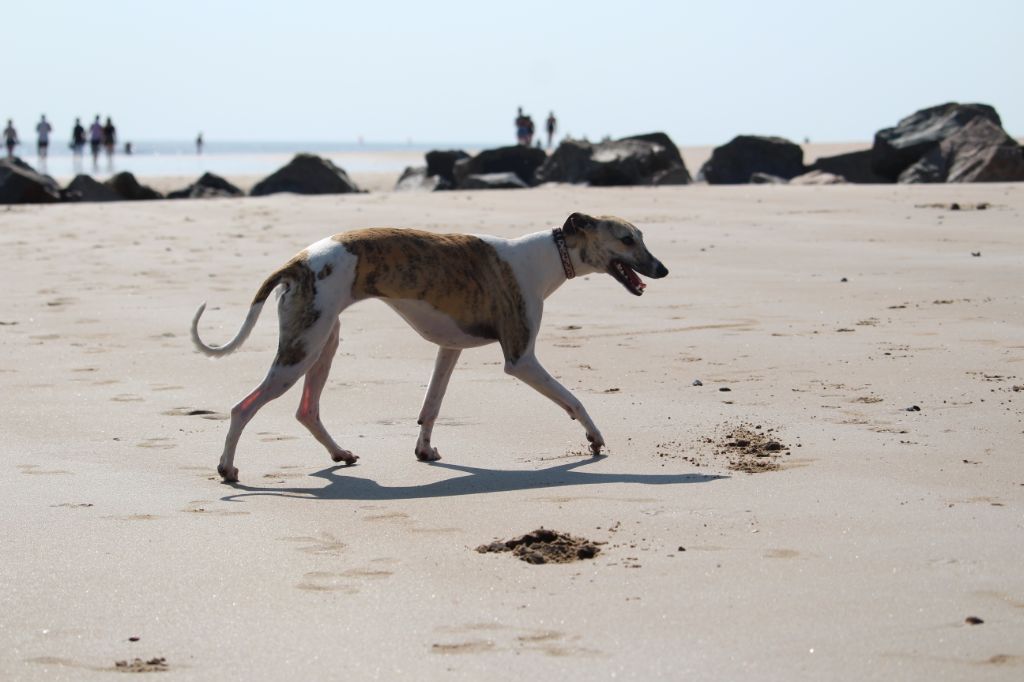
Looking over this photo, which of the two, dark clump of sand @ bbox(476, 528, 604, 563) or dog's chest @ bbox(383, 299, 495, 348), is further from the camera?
dog's chest @ bbox(383, 299, 495, 348)

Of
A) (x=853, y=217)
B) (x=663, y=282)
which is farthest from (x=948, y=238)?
(x=663, y=282)

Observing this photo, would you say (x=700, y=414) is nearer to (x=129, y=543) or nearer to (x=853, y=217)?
(x=129, y=543)

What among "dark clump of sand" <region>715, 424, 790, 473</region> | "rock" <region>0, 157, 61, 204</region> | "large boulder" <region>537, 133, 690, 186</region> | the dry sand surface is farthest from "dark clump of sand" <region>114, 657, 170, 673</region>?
"large boulder" <region>537, 133, 690, 186</region>

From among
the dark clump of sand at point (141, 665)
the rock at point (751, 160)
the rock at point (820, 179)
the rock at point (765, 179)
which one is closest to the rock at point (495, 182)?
the rock at point (765, 179)

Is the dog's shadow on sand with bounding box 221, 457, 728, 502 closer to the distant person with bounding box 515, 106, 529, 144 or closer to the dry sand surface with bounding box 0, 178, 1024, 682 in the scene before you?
the dry sand surface with bounding box 0, 178, 1024, 682

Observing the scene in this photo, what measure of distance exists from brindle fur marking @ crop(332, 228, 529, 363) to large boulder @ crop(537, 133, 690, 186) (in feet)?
66.2

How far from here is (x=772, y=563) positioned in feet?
15.5

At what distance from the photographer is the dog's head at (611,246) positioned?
23.5 feet

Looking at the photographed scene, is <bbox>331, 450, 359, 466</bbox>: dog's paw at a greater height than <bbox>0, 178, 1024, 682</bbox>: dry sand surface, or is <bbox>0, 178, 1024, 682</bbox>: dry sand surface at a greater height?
<bbox>0, 178, 1024, 682</bbox>: dry sand surface

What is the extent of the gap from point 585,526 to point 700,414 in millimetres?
2138

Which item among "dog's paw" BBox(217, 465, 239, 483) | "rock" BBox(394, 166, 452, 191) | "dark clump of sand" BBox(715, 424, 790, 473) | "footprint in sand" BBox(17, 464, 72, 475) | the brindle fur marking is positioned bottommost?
"footprint in sand" BBox(17, 464, 72, 475)

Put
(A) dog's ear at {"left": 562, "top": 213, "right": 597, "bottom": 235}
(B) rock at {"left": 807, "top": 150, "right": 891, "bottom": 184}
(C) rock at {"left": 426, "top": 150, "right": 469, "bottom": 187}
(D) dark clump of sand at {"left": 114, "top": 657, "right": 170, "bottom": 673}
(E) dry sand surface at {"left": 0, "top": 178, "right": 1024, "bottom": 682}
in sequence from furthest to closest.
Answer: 1. (C) rock at {"left": 426, "top": 150, "right": 469, "bottom": 187}
2. (B) rock at {"left": 807, "top": 150, "right": 891, "bottom": 184}
3. (A) dog's ear at {"left": 562, "top": 213, "right": 597, "bottom": 235}
4. (E) dry sand surface at {"left": 0, "top": 178, "right": 1024, "bottom": 682}
5. (D) dark clump of sand at {"left": 114, "top": 657, "right": 170, "bottom": 673}

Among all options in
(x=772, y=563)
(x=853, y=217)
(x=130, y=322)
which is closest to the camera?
(x=772, y=563)

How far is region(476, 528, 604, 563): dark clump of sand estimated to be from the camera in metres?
4.89
